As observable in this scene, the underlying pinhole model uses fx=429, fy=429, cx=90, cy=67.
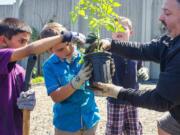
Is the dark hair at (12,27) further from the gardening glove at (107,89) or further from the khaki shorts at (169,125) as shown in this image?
the khaki shorts at (169,125)

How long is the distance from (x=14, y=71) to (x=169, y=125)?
5.06ft

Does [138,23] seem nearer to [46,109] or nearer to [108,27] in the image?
[46,109]

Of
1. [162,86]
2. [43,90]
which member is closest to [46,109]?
[43,90]

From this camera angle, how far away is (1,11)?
17031mm

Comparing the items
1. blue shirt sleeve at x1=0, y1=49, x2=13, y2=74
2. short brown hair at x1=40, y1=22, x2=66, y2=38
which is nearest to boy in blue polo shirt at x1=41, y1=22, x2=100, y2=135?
short brown hair at x1=40, y1=22, x2=66, y2=38

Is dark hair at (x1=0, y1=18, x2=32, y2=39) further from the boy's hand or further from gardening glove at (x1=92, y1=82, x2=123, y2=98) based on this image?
gardening glove at (x1=92, y1=82, x2=123, y2=98)

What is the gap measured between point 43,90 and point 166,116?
748 centimetres

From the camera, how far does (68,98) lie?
141 inches

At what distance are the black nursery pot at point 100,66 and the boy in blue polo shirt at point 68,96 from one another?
0.33m

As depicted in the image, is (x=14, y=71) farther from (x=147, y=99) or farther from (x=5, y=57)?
(x=147, y=99)

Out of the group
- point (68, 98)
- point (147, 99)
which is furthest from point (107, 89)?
point (68, 98)

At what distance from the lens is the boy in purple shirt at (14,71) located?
3.04 m

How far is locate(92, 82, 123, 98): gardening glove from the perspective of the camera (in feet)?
10.1

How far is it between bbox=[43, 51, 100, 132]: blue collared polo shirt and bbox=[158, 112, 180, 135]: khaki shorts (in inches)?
30.6
